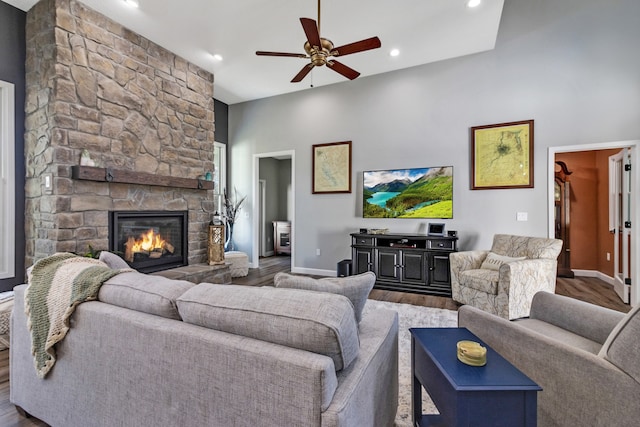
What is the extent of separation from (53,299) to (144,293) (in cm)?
51

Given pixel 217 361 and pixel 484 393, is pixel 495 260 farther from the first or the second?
pixel 217 361

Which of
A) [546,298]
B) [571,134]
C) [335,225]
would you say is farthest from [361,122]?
[546,298]

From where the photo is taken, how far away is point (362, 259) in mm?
4488

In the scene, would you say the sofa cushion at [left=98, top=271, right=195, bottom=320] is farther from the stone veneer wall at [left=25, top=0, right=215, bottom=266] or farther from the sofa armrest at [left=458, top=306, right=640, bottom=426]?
the stone veneer wall at [left=25, top=0, right=215, bottom=266]

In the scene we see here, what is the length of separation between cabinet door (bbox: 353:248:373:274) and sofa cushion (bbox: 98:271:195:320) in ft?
11.2

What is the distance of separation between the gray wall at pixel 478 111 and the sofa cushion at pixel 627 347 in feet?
10.9

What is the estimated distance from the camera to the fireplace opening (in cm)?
350

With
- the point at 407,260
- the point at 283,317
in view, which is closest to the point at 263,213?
the point at 407,260

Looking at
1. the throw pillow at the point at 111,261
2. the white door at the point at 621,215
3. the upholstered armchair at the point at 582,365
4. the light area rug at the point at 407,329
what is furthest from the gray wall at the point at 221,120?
the white door at the point at 621,215

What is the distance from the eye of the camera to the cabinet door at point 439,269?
396 cm

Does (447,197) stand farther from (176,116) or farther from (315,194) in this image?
(176,116)

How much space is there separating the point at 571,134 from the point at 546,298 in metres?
3.00

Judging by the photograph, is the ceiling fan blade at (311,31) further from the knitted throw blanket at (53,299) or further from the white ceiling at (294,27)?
the knitted throw blanket at (53,299)

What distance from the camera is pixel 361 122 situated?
4945 mm
